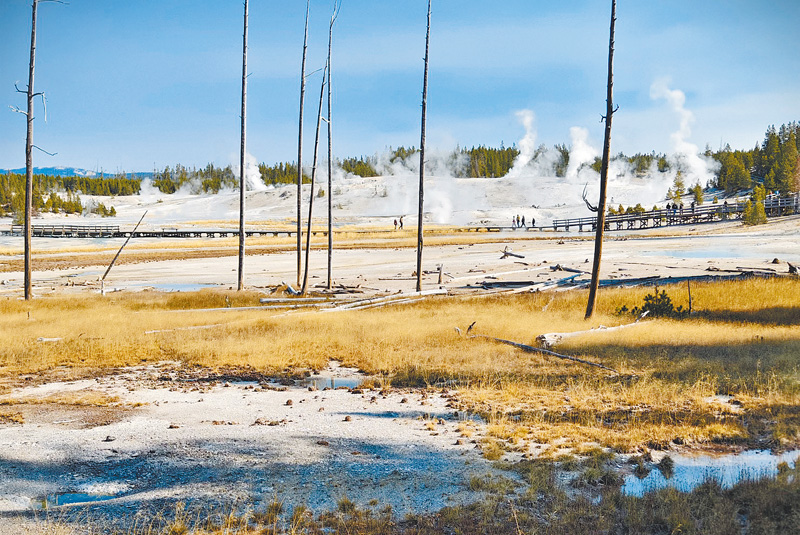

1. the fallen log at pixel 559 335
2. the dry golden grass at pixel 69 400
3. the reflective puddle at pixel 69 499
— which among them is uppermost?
the fallen log at pixel 559 335

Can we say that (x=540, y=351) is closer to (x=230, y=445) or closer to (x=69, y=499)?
(x=230, y=445)

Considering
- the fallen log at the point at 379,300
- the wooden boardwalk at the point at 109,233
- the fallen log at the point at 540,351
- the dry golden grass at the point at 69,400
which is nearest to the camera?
the dry golden grass at the point at 69,400

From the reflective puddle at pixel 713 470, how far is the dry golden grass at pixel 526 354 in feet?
1.85

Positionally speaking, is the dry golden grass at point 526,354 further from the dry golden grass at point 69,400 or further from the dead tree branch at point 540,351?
the dry golden grass at point 69,400

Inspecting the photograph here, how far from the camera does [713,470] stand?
318 inches

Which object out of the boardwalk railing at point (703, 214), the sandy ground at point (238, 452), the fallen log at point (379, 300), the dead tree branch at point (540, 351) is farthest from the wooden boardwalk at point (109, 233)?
the sandy ground at point (238, 452)

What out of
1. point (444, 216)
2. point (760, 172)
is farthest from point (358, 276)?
point (760, 172)

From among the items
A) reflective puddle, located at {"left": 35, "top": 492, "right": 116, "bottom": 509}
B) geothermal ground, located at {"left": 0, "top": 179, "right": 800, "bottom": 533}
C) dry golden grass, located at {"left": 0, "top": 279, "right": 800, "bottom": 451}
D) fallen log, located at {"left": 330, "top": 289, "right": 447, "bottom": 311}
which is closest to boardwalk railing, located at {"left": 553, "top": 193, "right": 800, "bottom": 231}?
dry golden grass, located at {"left": 0, "top": 279, "right": 800, "bottom": 451}

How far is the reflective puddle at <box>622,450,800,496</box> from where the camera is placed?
Answer: 7.57 metres

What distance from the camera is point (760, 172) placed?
12619 cm

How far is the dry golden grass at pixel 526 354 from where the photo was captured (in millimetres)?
10203

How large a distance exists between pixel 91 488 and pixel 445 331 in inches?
480

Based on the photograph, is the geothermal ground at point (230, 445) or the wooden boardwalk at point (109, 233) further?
the wooden boardwalk at point (109, 233)

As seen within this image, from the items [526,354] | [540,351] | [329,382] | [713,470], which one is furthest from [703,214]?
[713,470]
